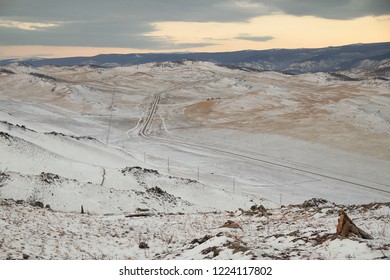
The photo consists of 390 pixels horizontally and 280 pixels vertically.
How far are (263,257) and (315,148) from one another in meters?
45.0

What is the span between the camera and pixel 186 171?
4166 centimetres

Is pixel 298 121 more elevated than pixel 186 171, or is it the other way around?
pixel 298 121

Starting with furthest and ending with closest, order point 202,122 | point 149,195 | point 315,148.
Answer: point 202,122 → point 315,148 → point 149,195

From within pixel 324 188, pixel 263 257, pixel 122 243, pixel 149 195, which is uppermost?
pixel 263 257

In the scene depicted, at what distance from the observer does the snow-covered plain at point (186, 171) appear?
11.4 meters

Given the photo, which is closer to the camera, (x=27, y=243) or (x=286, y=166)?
(x=27, y=243)

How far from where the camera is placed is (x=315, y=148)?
51.9 meters

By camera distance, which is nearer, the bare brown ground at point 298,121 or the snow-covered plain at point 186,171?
the snow-covered plain at point 186,171

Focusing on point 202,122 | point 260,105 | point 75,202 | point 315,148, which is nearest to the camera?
point 75,202

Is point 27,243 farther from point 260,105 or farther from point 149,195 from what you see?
point 260,105

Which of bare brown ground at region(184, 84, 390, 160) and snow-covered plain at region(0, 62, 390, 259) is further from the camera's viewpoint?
bare brown ground at region(184, 84, 390, 160)

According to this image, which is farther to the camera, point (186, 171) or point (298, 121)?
point (298, 121)

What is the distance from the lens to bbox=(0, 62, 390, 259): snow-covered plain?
37.4ft

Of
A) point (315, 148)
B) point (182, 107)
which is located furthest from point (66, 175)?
point (182, 107)
